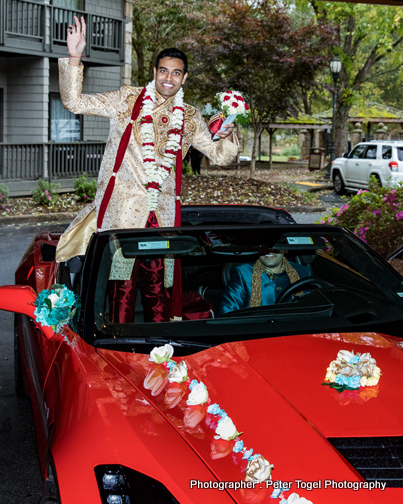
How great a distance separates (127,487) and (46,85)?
1673 cm

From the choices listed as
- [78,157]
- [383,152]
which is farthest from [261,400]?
[383,152]

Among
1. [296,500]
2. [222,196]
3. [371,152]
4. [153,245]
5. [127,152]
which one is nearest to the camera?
[296,500]

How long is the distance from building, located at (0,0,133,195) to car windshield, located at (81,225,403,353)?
1376 centimetres

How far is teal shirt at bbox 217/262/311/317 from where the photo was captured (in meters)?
3.38

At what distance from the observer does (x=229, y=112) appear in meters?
4.07

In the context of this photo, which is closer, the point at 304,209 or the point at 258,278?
the point at 258,278

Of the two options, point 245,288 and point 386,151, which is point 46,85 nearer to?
point 386,151

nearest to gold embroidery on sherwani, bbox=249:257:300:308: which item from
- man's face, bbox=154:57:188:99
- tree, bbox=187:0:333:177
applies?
man's face, bbox=154:57:188:99

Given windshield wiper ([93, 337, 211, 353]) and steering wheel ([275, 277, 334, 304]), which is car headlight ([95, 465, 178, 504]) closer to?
windshield wiper ([93, 337, 211, 353])

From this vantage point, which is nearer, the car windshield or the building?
the car windshield

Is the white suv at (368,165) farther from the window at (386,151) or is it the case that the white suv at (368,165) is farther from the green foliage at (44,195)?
the green foliage at (44,195)

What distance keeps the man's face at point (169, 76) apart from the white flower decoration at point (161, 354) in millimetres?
2186

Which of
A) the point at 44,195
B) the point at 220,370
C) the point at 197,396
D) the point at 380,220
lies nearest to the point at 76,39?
the point at 220,370

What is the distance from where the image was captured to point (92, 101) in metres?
4.06
